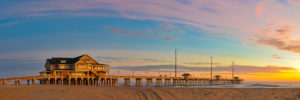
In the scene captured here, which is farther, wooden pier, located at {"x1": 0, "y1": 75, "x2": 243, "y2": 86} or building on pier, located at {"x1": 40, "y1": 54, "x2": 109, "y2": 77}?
building on pier, located at {"x1": 40, "y1": 54, "x2": 109, "y2": 77}

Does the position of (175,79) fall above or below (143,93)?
below

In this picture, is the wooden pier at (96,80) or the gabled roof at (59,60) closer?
the wooden pier at (96,80)

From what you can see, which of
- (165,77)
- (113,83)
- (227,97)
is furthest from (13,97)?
(165,77)

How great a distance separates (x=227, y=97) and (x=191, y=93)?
262cm

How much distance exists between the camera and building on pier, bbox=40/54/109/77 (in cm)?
6400

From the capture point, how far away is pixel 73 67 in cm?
6431

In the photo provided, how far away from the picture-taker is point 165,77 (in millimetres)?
80750

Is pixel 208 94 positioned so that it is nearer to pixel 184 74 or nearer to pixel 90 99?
pixel 90 99

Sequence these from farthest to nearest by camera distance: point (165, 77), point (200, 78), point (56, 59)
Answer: point (200, 78) → point (165, 77) → point (56, 59)

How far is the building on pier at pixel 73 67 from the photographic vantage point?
64.0m

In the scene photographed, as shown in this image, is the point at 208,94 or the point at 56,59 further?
the point at 56,59

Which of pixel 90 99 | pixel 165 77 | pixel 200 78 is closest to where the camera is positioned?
pixel 90 99

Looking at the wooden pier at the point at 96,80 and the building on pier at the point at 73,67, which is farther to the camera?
the building on pier at the point at 73,67

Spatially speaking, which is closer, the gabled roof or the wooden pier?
the wooden pier
